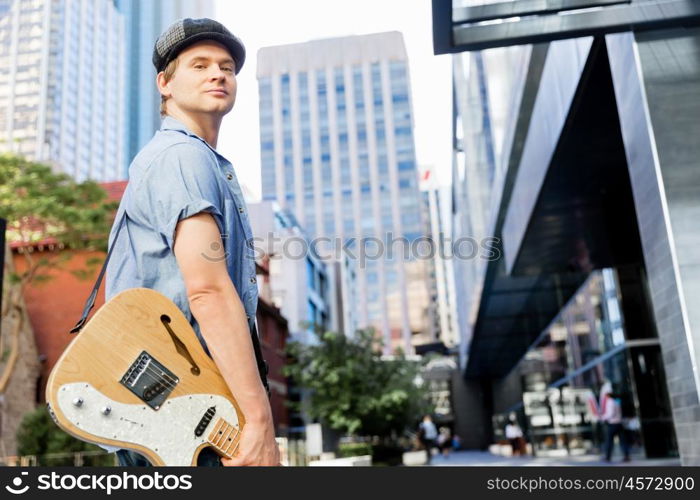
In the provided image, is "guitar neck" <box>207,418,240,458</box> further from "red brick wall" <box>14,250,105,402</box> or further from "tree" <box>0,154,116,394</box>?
"red brick wall" <box>14,250,105,402</box>

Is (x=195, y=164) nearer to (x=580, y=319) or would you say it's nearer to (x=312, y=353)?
(x=580, y=319)

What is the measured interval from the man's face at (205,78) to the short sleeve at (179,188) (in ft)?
0.48

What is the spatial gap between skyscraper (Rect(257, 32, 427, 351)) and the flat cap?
1.88 m

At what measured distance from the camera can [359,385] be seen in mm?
21766

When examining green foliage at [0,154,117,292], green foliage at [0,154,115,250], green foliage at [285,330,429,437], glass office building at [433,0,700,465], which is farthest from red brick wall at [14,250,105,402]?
glass office building at [433,0,700,465]

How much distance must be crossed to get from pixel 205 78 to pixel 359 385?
2077cm

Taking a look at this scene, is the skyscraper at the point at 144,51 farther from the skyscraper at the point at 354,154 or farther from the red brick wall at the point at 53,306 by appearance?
the red brick wall at the point at 53,306

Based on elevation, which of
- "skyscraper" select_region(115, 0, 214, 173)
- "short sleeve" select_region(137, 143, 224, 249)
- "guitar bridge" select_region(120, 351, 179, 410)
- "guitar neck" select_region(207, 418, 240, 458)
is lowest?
"guitar neck" select_region(207, 418, 240, 458)

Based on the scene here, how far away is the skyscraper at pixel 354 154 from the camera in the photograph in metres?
6.74

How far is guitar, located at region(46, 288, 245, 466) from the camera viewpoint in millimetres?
1155

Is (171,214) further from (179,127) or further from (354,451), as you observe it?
(354,451)

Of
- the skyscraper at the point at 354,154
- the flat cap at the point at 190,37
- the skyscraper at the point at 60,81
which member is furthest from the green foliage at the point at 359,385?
the flat cap at the point at 190,37

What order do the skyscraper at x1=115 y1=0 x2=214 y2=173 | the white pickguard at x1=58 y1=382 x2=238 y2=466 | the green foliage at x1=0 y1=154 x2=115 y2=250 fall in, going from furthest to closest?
the green foliage at x1=0 y1=154 x2=115 y2=250 < the skyscraper at x1=115 y1=0 x2=214 y2=173 < the white pickguard at x1=58 y1=382 x2=238 y2=466

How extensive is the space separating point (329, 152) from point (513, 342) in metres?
12.7
